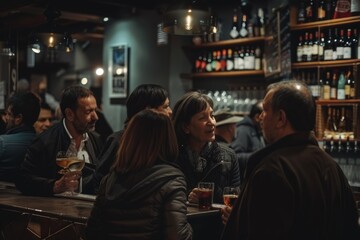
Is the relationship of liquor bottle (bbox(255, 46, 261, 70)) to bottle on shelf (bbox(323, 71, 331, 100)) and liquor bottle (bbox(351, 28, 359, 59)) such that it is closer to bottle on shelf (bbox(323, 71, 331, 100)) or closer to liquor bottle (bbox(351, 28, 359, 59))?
bottle on shelf (bbox(323, 71, 331, 100))

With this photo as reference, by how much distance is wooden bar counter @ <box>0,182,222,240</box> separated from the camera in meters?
2.92

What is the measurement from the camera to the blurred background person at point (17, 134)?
4219 mm

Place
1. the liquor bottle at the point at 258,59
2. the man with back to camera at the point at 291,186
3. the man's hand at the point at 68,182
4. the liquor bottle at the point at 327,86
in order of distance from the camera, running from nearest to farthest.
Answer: the man with back to camera at the point at 291,186
the man's hand at the point at 68,182
the liquor bottle at the point at 327,86
the liquor bottle at the point at 258,59

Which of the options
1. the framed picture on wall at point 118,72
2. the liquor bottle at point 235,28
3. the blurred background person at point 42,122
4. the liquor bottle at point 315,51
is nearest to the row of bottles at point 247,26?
the liquor bottle at point 235,28

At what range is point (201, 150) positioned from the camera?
349cm

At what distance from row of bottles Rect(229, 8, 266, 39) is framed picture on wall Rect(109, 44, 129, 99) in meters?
1.82

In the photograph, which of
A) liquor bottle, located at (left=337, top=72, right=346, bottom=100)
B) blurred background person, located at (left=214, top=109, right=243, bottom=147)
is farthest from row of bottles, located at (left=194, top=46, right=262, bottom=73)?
blurred background person, located at (left=214, top=109, right=243, bottom=147)

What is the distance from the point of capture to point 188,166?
135 inches

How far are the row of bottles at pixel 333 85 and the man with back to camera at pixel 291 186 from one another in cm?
367

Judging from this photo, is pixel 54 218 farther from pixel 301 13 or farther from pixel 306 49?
pixel 301 13

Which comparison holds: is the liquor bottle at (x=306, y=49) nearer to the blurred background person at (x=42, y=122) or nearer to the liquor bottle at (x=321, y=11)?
the liquor bottle at (x=321, y=11)

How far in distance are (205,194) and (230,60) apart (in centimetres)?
464

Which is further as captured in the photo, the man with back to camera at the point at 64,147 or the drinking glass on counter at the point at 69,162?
the man with back to camera at the point at 64,147

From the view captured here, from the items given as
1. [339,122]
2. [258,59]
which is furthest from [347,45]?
[258,59]
